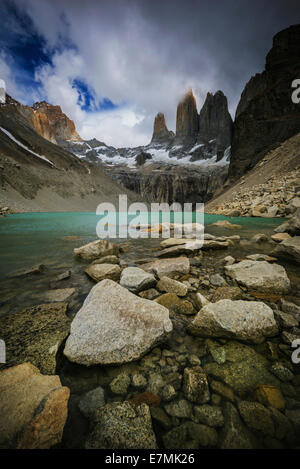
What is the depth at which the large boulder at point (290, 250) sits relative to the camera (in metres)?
4.18

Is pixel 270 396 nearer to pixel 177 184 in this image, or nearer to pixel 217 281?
pixel 217 281

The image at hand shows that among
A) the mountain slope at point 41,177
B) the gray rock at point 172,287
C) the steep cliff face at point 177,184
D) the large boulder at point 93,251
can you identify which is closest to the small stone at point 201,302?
the gray rock at point 172,287

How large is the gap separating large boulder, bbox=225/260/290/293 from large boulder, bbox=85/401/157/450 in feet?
8.72

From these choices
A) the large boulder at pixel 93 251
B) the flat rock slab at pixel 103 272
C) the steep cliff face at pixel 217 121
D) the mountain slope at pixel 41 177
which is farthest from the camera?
the steep cliff face at pixel 217 121

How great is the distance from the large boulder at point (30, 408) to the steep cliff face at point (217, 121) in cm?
12667

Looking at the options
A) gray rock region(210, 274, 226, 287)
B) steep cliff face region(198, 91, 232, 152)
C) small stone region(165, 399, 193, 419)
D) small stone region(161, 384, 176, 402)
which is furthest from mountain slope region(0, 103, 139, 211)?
steep cliff face region(198, 91, 232, 152)

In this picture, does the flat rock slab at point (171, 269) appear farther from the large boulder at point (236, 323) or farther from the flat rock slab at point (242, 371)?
the flat rock slab at point (242, 371)

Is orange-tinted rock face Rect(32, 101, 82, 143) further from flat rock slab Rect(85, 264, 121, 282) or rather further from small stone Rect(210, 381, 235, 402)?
small stone Rect(210, 381, 235, 402)

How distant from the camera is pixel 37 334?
2035mm

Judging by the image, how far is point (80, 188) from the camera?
178ft

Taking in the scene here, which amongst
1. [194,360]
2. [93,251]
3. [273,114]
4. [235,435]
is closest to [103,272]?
[93,251]

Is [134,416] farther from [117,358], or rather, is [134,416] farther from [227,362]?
[227,362]

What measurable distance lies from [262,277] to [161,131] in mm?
180285
